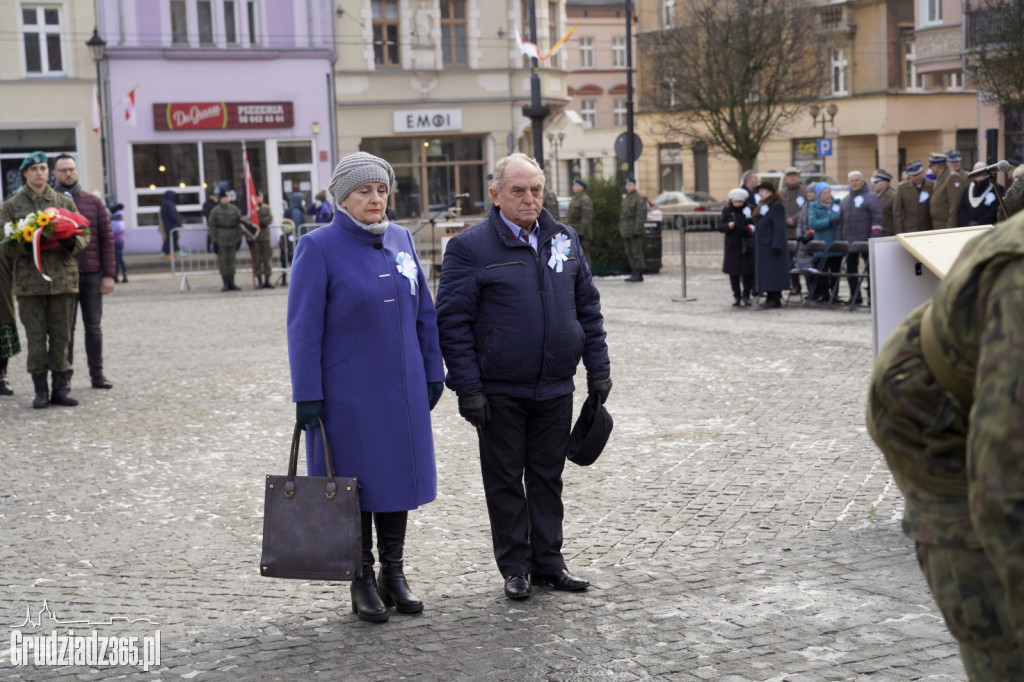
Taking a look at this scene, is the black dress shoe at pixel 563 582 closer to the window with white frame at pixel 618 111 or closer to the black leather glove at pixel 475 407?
the black leather glove at pixel 475 407

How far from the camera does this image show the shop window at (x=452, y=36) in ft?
143

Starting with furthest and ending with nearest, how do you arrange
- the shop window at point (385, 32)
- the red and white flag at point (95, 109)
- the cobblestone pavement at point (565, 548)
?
the shop window at point (385, 32) < the red and white flag at point (95, 109) < the cobblestone pavement at point (565, 548)

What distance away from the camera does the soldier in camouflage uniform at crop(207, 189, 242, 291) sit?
2453 centimetres

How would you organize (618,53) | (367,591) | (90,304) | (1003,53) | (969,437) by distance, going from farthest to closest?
1. (618,53)
2. (1003,53)
3. (90,304)
4. (367,591)
5. (969,437)

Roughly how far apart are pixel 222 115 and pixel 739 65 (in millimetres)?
16058

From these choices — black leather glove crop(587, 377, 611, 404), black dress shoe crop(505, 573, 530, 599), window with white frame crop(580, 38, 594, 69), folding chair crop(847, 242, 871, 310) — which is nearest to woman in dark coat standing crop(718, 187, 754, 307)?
folding chair crop(847, 242, 871, 310)

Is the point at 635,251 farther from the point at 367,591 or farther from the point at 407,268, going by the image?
the point at 367,591

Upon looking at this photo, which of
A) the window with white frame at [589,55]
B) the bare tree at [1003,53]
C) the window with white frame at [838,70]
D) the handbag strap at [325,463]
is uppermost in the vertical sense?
the window with white frame at [589,55]

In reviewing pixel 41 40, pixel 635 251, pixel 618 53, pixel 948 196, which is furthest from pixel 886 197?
pixel 618 53

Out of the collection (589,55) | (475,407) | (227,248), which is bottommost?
(475,407)

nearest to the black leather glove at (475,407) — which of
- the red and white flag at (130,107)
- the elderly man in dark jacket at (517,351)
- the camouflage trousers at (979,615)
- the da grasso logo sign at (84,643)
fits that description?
the elderly man in dark jacket at (517,351)

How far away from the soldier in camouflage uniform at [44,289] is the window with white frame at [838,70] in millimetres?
48836

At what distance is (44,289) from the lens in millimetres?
10867

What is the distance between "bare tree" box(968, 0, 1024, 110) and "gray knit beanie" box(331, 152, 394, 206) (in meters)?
26.0
